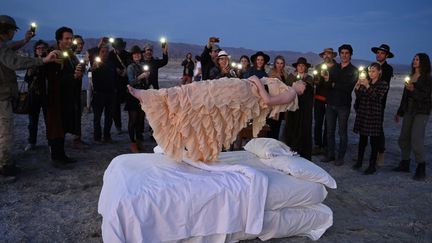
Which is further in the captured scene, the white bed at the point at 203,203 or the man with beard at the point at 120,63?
the man with beard at the point at 120,63

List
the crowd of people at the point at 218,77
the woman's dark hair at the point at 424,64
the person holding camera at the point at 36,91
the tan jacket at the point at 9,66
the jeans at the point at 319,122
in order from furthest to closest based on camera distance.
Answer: the jeans at the point at 319,122 < the woman's dark hair at the point at 424,64 < the person holding camera at the point at 36,91 < the crowd of people at the point at 218,77 < the tan jacket at the point at 9,66

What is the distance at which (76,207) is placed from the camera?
4277mm

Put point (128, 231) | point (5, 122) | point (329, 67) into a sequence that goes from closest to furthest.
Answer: point (128, 231) < point (5, 122) < point (329, 67)

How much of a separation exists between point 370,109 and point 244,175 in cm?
339

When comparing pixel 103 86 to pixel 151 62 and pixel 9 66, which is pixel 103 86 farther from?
pixel 9 66

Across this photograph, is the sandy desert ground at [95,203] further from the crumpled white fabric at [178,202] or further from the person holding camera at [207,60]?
the person holding camera at [207,60]

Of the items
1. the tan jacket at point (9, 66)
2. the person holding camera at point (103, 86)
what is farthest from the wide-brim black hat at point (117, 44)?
the tan jacket at point (9, 66)

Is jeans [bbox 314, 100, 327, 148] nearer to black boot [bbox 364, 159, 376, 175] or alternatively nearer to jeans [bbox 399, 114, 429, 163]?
black boot [bbox 364, 159, 376, 175]

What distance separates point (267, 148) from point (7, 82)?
356 centimetres

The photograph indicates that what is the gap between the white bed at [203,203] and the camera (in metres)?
2.98

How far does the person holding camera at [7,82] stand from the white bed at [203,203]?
2.05m

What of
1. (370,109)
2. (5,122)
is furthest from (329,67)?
(5,122)

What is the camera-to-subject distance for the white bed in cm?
298

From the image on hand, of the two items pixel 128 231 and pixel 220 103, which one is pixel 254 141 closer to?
pixel 220 103
